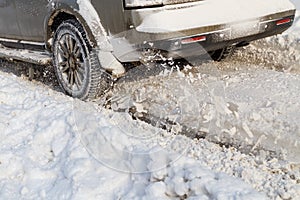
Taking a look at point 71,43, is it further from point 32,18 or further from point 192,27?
point 192,27

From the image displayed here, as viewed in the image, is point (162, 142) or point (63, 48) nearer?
point (162, 142)

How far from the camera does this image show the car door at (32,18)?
14.5ft

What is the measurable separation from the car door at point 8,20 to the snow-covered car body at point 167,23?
1.13 metres

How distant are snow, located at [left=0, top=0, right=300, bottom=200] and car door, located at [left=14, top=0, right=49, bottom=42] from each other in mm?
799

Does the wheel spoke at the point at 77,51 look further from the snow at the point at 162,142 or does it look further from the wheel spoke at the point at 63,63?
the snow at the point at 162,142

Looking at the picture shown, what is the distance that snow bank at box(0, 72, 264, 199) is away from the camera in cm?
234

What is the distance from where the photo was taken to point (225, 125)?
10.5 feet

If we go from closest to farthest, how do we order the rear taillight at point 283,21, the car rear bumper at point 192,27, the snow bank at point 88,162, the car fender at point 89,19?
the snow bank at point 88,162 → the car rear bumper at point 192,27 → the car fender at point 89,19 → the rear taillight at point 283,21

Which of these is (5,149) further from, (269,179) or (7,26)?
(7,26)

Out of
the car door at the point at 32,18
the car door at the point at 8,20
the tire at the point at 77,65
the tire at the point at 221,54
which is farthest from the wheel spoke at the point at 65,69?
the tire at the point at 221,54

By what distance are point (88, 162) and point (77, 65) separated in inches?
62.7

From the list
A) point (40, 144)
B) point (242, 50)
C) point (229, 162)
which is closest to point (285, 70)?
point (242, 50)

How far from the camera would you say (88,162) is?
9.08 ft

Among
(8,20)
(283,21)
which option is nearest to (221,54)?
(283,21)
